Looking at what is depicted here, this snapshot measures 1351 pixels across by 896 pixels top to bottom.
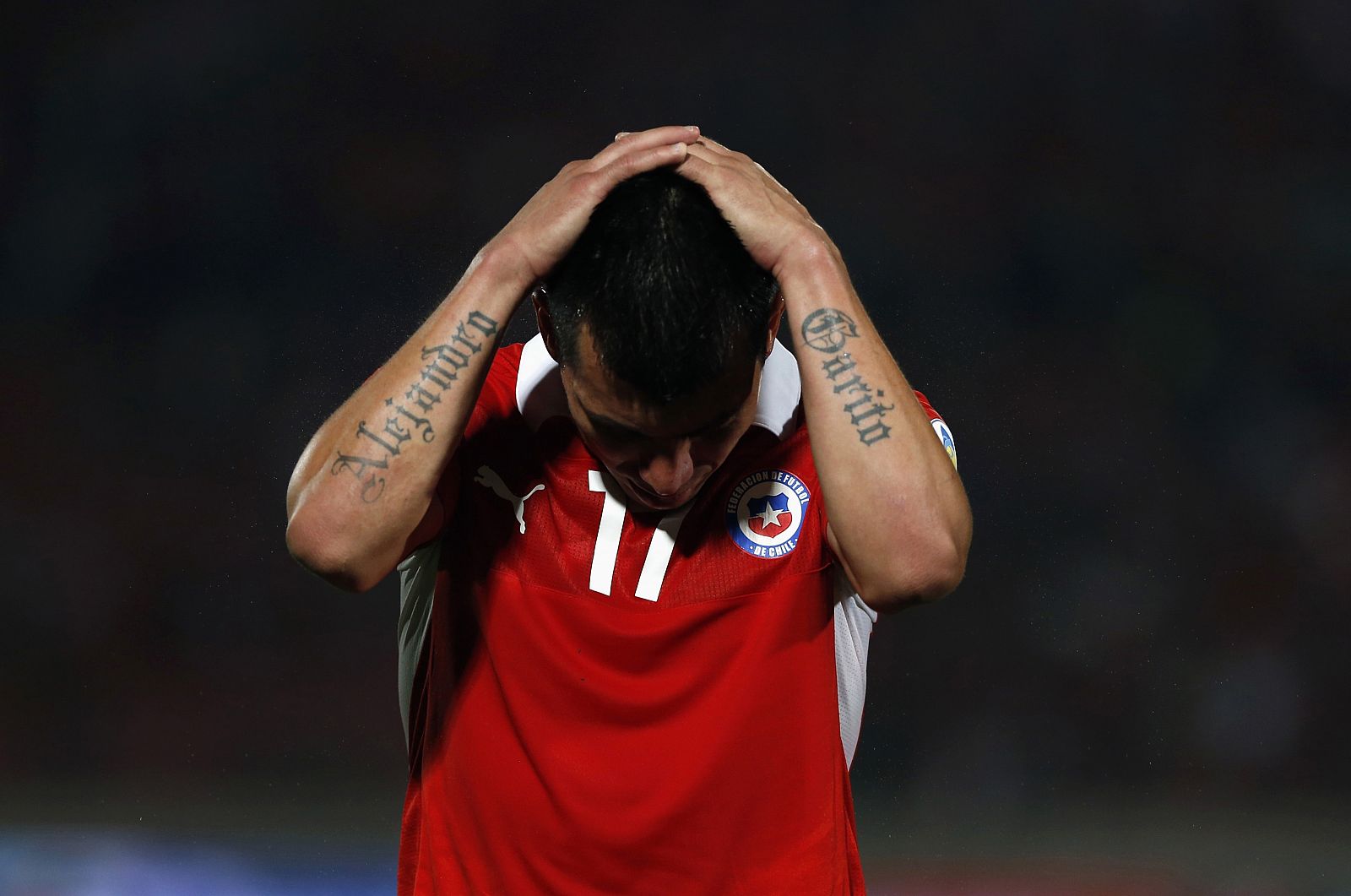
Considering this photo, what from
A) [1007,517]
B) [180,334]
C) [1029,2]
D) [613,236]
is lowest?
[613,236]

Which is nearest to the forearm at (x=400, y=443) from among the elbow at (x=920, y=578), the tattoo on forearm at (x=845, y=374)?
the tattoo on forearm at (x=845, y=374)

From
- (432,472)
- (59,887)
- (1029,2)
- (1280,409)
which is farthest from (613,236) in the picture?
(1280,409)

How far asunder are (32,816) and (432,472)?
7.41 feet

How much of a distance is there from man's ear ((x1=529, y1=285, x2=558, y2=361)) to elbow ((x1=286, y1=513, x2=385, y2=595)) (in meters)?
0.21

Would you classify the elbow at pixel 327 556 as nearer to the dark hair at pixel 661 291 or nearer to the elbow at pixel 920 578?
the dark hair at pixel 661 291

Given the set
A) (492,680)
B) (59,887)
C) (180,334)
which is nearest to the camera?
(492,680)

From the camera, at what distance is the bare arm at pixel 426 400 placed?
882 millimetres

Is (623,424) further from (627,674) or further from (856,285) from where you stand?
(856,285)

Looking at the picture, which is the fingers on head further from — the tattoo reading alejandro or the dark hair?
the tattoo reading alejandro

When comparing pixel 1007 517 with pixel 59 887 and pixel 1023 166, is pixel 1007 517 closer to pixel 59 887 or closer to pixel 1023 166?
pixel 1023 166

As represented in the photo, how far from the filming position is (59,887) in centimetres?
236

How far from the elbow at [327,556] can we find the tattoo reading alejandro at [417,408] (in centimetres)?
4

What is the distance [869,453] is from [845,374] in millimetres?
59

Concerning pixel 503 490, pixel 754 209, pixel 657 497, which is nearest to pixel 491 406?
pixel 503 490
